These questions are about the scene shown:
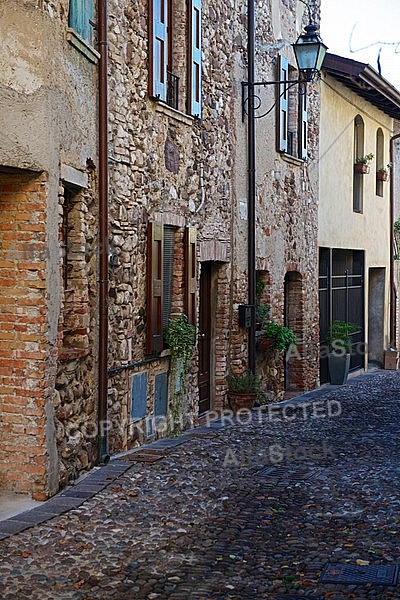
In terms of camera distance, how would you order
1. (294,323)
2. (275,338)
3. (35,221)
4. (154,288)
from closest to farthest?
(35,221)
(154,288)
(275,338)
(294,323)

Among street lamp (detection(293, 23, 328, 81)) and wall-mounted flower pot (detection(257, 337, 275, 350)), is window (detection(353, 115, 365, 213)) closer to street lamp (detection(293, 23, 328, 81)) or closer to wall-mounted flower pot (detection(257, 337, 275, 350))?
wall-mounted flower pot (detection(257, 337, 275, 350))

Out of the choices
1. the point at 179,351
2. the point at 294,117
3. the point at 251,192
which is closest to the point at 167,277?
the point at 179,351

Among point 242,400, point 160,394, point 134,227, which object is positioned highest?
point 134,227

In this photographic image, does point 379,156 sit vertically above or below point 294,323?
above

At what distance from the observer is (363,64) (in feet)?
46.4

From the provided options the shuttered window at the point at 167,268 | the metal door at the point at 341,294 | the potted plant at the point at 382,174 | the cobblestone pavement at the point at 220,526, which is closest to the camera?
the cobblestone pavement at the point at 220,526

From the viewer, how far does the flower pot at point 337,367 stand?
597 inches

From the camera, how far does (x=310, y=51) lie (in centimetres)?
1060

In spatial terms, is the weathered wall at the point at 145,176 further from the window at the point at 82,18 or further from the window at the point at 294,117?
the window at the point at 294,117

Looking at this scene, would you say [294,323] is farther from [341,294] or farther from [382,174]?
[382,174]

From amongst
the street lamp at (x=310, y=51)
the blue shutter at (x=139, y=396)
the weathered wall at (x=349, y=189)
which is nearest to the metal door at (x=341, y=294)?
the weathered wall at (x=349, y=189)

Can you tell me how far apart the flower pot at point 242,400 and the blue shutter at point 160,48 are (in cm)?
401

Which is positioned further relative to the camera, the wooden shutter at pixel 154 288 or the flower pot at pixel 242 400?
the flower pot at pixel 242 400

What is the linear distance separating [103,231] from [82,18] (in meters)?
1.66
